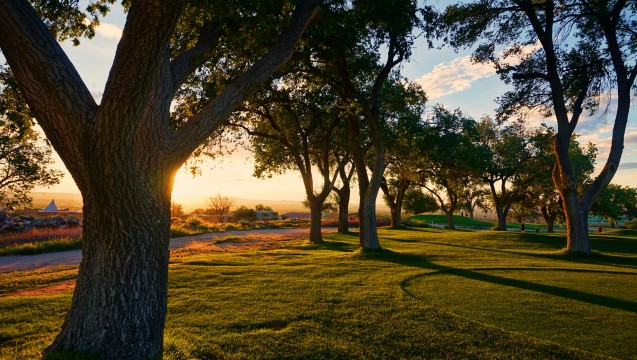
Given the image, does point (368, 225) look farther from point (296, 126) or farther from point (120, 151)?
point (120, 151)

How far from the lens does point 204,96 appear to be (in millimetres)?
12688

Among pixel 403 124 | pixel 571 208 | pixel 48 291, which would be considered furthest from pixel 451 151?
pixel 48 291

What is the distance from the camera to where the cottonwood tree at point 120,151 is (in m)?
3.25

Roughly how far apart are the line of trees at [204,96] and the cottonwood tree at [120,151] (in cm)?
1

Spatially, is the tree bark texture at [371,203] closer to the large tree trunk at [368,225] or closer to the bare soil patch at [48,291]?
the large tree trunk at [368,225]

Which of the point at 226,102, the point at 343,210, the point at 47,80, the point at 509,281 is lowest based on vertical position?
the point at 509,281

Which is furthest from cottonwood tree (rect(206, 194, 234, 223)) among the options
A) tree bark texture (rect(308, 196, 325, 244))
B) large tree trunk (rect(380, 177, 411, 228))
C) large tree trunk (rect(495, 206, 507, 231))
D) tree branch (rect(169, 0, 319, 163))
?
tree branch (rect(169, 0, 319, 163))

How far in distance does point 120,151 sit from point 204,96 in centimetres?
979

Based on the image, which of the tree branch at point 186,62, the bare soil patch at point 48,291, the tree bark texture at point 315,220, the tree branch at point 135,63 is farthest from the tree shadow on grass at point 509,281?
the bare soil patch at point 48,291

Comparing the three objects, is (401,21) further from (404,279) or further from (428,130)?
(428,130)

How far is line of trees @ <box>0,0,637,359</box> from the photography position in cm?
340

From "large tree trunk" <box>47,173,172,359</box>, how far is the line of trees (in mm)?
14

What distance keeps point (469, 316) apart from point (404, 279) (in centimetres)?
327

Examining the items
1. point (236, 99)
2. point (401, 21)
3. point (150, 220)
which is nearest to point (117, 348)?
point (150, 220)
